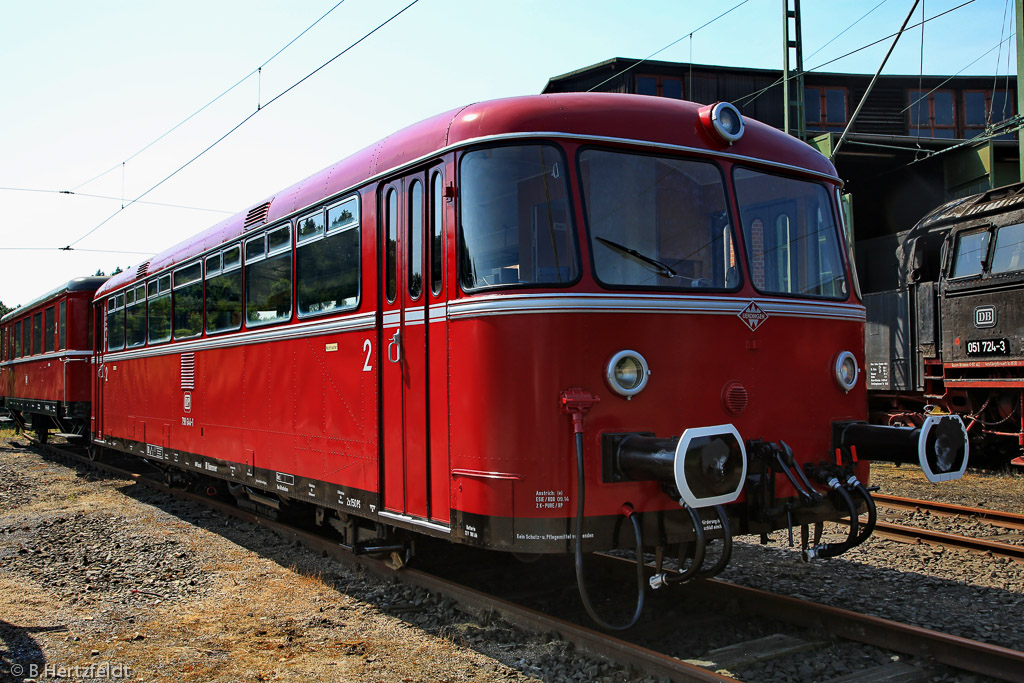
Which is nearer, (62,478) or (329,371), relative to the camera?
(329,371)

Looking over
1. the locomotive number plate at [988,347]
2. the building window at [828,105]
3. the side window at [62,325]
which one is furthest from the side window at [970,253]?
the building window at [828,105]

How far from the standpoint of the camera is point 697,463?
4105mm

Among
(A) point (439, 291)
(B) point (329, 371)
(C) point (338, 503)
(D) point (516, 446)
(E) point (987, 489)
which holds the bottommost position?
(E) point (987, 489)

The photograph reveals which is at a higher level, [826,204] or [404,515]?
[826,204]

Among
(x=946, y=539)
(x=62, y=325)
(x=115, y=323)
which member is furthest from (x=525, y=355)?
(x=62, y=325)

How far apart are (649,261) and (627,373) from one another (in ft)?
2.21

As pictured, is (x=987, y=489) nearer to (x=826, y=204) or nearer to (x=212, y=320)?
(x=826, y=204)

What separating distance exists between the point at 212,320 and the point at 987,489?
972 cm

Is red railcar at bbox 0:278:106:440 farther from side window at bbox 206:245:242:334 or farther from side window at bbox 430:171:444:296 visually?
side window at bbox 430:171:444:296

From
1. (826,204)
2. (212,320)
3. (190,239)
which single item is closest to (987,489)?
(826,204)

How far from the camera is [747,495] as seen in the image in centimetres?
473

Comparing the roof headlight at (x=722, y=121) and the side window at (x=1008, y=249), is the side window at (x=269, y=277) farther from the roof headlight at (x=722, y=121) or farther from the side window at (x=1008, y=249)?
the side window at (x=1008, y=249)

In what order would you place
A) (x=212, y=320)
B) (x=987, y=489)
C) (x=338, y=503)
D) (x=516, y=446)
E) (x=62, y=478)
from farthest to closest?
1. (x=62, y=478)
2. (x=987, y=489)
3. (x=212, y=320)
4. (x=338, y=503)
5. (x=516, y=446)

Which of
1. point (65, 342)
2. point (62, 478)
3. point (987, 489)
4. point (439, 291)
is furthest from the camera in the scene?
point (65, 342)
